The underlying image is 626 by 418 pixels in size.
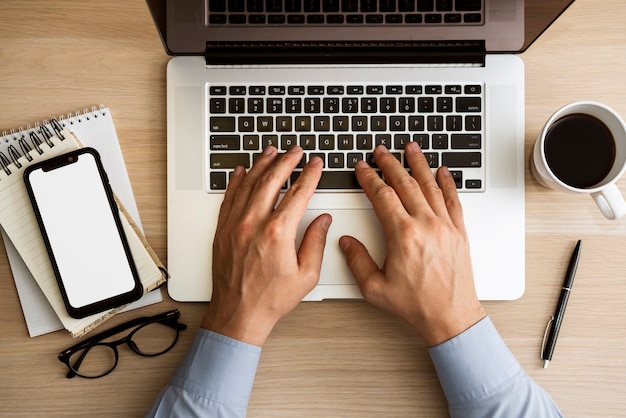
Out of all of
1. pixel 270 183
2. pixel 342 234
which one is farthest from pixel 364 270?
pixel 270 183

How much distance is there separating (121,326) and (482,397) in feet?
1.71

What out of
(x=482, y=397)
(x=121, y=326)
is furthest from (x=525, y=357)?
A: (x=121, y=326)

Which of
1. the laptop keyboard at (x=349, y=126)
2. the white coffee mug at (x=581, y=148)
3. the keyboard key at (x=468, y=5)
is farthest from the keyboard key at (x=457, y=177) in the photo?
the keyboard key at (x=468, y=5)

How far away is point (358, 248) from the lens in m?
0.70

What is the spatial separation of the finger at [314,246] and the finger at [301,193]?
26mm

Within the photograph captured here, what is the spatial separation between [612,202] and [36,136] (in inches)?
32.3

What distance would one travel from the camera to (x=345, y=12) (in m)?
0.68

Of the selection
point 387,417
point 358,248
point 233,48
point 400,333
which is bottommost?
point 387,417

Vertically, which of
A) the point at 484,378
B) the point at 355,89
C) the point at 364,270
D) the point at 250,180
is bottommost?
the point at 484,378

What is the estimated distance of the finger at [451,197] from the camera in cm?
70

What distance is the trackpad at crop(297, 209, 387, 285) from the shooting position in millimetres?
708

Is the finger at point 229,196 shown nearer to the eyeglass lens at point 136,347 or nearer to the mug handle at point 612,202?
the eyeglass lens at point 136,347

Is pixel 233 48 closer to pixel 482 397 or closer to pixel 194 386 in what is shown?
pixel 194 386

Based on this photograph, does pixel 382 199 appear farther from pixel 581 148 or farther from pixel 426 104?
pixel 581 148
